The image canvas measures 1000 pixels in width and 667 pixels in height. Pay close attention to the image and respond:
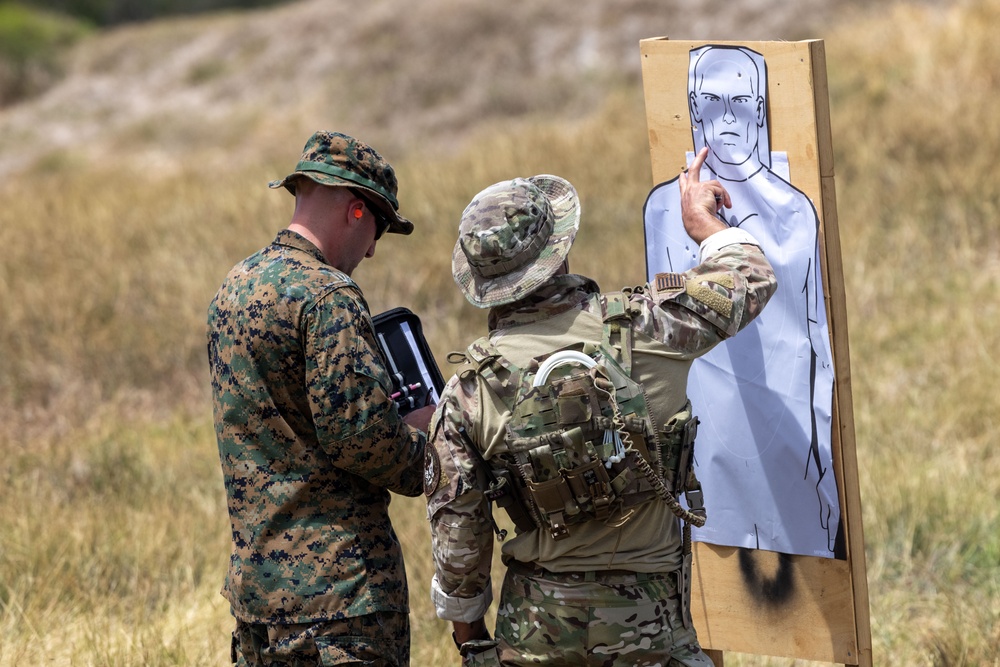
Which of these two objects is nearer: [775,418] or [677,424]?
[677,424]

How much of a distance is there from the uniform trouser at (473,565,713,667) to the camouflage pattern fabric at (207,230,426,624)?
38 centimetres

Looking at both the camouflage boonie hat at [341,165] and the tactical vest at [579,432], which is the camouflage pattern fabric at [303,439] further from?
the tactical vest at [579,432]

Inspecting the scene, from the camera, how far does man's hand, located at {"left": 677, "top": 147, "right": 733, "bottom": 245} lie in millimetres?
2797

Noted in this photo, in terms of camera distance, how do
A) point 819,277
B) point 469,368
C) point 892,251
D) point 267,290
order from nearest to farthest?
1. point 469,368
2. point 267,290
3. point 819,277
4. point 892,251

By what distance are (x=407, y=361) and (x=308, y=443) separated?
38 cm

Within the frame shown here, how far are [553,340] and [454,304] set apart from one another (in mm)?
5881

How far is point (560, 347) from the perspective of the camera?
2.45 meters

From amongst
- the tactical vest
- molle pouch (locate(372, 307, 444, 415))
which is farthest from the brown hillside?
the tactical vest

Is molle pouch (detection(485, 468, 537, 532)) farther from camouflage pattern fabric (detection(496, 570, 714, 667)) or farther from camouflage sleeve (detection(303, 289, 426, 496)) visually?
camouflage sleeve (detection(303, 289, 426, 496))

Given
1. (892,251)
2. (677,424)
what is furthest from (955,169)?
(677,424)

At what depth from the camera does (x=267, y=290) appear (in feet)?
8.68

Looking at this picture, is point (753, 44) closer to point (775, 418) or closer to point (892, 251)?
point (775, 418)

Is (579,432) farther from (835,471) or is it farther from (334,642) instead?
(835,471)

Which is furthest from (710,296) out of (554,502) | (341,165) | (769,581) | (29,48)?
(29,48)
